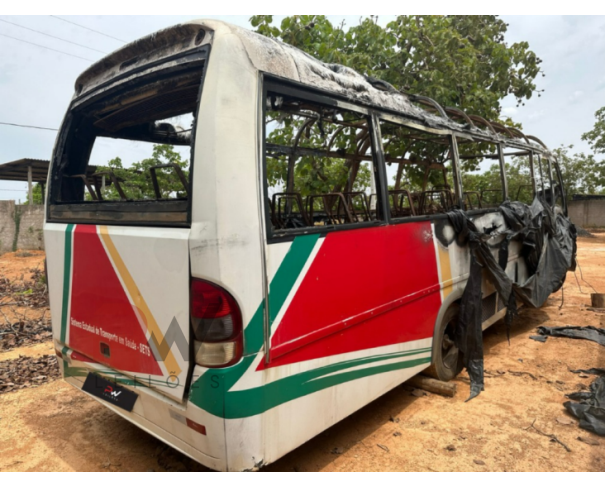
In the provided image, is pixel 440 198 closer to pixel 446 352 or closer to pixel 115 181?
pixel 446 352

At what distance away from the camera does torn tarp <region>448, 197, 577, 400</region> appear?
4.01 m

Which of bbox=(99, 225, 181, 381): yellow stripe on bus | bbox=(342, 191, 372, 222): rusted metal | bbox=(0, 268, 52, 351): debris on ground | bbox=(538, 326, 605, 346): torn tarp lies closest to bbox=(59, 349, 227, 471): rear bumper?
bbox=(99, 225, 181, 381): yellow stripe on bus

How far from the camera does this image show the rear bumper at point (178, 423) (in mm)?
2080

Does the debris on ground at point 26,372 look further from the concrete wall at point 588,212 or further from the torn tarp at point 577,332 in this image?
the concrete wall at point 588,212

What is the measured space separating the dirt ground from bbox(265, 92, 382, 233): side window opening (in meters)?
1.62

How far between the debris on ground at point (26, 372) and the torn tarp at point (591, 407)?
489cm

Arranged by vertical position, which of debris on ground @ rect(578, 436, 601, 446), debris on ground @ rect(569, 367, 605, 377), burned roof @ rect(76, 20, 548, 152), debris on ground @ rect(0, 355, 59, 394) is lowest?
debris on ground @ rect(578, 436, 601, 446)

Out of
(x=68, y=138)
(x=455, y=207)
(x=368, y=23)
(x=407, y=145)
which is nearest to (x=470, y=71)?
(x=368, y=23)

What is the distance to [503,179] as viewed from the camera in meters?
5.37

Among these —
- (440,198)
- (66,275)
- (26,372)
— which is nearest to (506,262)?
(440,198)

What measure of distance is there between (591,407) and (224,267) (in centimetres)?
323

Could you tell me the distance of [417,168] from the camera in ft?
23.0

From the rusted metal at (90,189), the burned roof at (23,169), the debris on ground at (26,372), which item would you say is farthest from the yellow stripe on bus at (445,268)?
the burned roof at (23,169)

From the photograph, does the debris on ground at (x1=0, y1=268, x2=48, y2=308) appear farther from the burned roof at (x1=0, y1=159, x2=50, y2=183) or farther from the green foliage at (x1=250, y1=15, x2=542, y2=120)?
the burned roof at (x1=0, y1=159, x2=50, y2=183)
